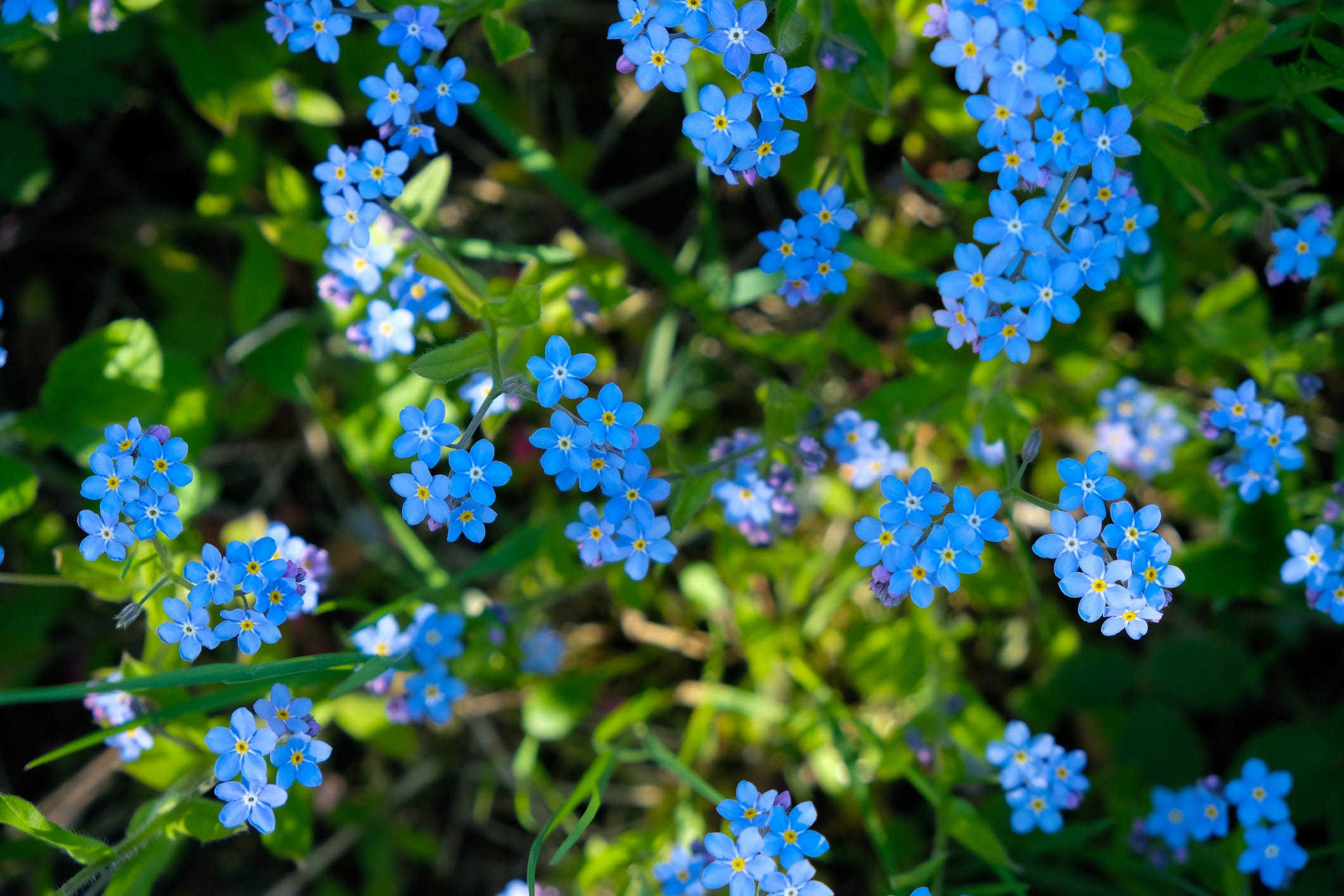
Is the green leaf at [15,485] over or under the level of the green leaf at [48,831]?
over

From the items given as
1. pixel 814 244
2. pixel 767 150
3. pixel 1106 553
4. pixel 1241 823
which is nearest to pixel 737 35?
pixel 767 150

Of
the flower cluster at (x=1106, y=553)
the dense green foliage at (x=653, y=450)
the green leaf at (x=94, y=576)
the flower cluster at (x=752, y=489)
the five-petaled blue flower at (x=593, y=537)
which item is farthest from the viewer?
the dense green foliage at (x=653, y=450)

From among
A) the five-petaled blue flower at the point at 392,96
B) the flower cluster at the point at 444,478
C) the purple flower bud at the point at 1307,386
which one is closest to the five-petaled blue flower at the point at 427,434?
the flower cluster at the point at 444,478

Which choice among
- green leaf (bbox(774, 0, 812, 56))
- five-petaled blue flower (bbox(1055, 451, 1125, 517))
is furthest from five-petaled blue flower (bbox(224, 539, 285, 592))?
five-petaled blue flower (bbox(1055, 451, 1125, 517))

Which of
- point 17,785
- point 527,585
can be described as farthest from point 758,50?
point 17,785

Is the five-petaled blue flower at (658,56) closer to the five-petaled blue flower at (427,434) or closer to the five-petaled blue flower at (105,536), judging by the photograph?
the five-petaled blue flower at (427,434)

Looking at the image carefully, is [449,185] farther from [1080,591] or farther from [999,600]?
[1080,591]

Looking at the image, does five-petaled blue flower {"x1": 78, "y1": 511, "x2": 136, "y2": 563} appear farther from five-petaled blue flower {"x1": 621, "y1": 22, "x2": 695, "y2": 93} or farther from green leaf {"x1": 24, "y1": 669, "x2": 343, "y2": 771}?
five-petaled blue flower {"x1": 621, "y1": 22, "x2": 695, "y2": 93}
